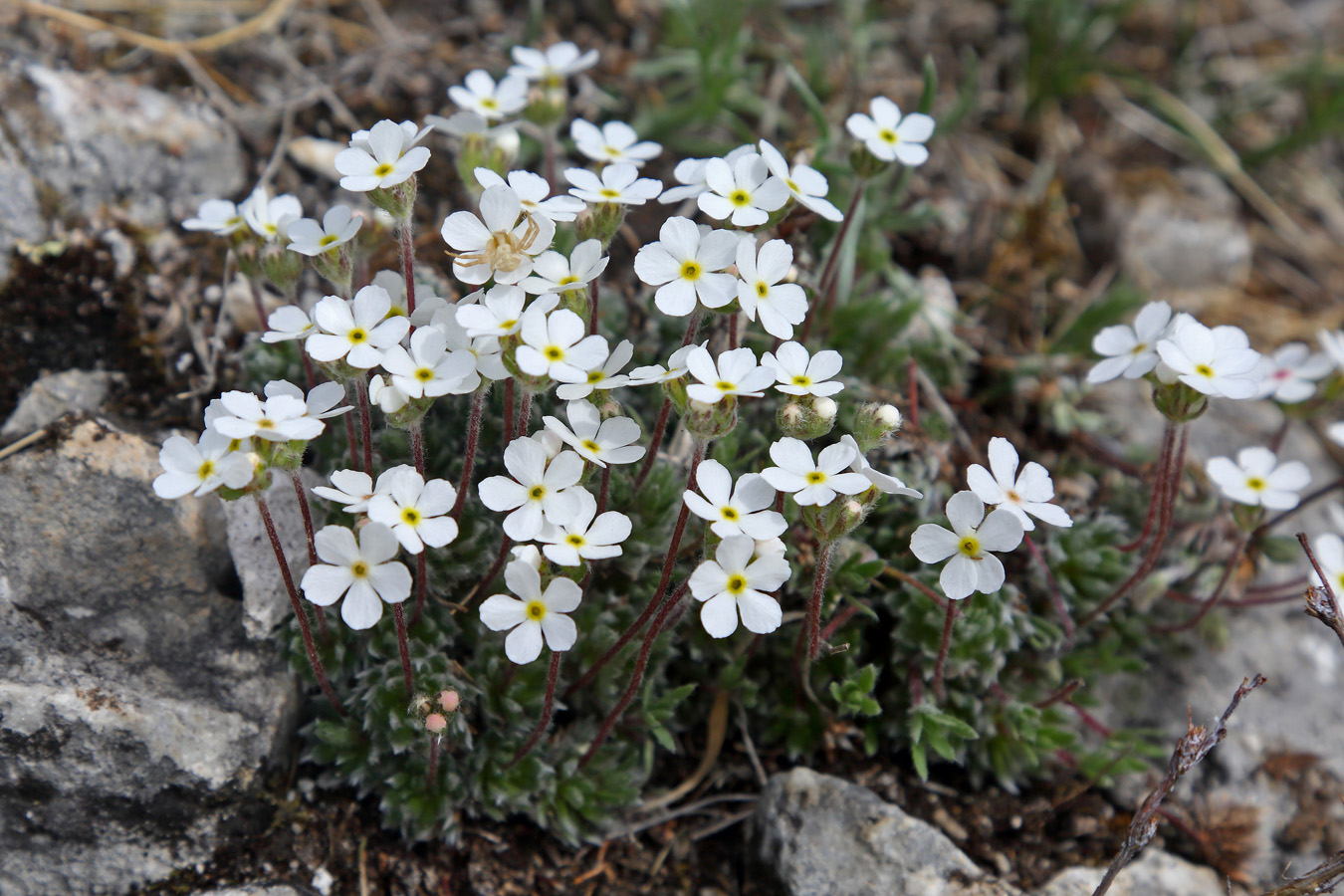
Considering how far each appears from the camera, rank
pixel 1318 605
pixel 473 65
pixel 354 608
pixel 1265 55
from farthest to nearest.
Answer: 1. pixel 1265 55
2. pixel 473 65
3. pixel 1318 605
4. pixel 354 608

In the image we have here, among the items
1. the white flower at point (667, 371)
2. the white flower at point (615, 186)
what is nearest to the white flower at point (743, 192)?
the white flower at point (615, 186)

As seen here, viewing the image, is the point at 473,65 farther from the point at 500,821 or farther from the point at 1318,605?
the point at 1318,605

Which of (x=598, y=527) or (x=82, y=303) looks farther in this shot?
(x=82, y=303)

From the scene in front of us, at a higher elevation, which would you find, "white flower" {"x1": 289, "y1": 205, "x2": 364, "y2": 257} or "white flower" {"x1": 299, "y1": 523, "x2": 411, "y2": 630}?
"white flower" {"x1": 289, "y1": 205, "x2": 364, "y2": 257}

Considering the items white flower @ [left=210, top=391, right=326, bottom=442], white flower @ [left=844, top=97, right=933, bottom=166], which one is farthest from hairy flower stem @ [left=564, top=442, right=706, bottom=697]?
white flower @ [left=844, top=97, right=933, bottom=166]

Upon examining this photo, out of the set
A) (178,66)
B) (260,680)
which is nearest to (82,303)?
(178,66)

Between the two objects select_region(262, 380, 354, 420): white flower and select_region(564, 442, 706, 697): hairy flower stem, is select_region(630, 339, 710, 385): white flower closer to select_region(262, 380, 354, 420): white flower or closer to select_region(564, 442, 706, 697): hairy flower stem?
select_region(564, 442, 706, 697): hairy flower stem

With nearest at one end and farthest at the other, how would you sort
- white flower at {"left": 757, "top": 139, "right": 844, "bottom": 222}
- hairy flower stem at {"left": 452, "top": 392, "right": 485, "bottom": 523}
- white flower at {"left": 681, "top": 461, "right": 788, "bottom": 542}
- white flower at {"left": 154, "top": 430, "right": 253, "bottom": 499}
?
white flower at {"left": 154, "top": 430, "right": 253, "bottom": 499}
white flower at {"left": 681, "top": 461, "right": 788, "bottom": 542}
hairy flower stem at {"left": 452, "top": 392, "right": 485, "bottom": 523}
white flower at {"left": 757, "top": 139, "right": 844, "bottom": 222}
